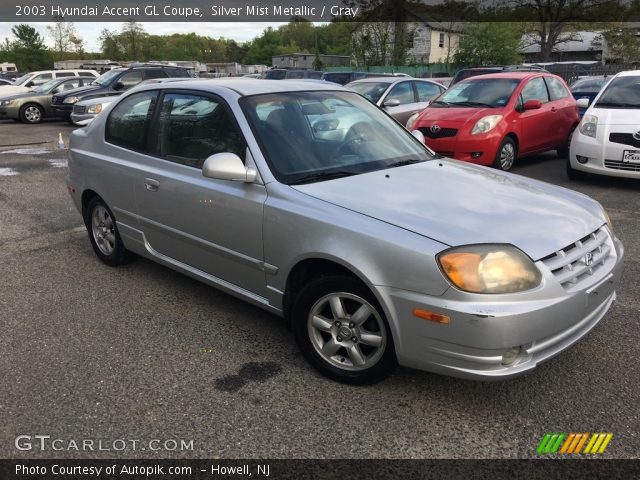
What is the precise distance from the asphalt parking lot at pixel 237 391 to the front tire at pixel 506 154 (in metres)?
4.11

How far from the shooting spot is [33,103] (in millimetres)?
18000

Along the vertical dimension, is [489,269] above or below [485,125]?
below

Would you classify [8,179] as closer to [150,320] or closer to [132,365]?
[150,320]

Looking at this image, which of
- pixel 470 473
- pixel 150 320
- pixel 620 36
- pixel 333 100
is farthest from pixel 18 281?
pixel 620 36

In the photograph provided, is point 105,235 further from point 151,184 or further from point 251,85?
point 251,85

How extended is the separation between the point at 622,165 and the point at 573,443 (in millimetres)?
5834

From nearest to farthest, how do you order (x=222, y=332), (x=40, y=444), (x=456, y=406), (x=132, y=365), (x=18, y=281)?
(x=40, y=444), (x=456, y=406), (x=132, y=365), (x=222, y=332), (x=18, y=281)

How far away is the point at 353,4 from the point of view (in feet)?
116

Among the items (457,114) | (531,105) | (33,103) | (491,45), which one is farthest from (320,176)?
(491,45)

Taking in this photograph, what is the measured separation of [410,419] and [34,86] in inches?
Answer: 858

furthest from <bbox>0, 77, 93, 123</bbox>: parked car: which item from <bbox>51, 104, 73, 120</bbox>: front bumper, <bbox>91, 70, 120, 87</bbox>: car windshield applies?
<bbox>91, 70, 120, 87</bbox>: car windshield

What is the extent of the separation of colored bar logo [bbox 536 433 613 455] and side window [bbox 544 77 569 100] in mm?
8176

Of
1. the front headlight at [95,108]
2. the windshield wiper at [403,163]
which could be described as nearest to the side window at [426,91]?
the front headlight at [95,108]

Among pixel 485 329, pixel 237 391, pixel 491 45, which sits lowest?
pixel 237 391
